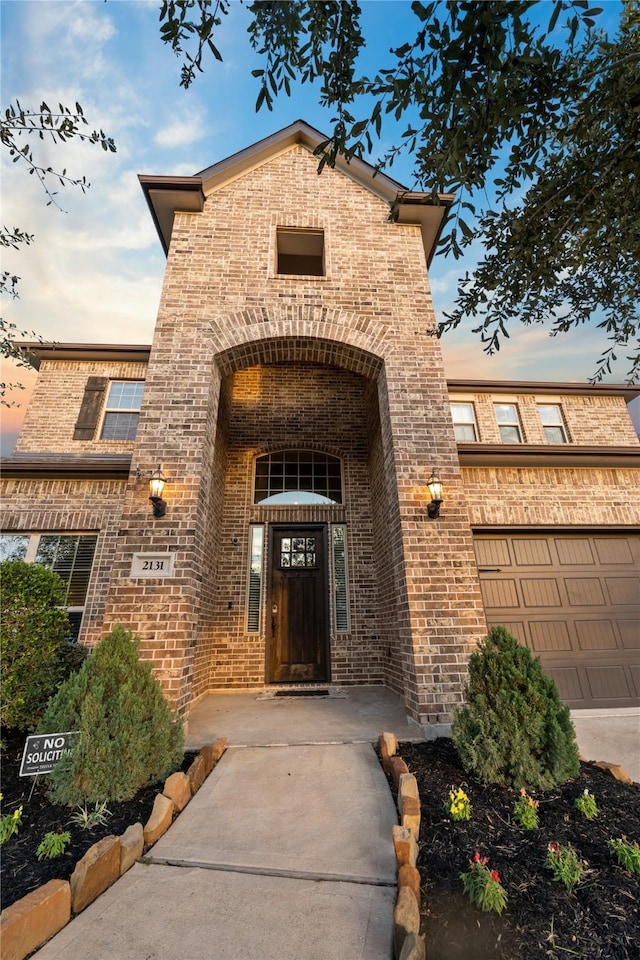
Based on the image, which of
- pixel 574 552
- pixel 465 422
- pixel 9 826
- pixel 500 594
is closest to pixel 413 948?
pixel 9 826

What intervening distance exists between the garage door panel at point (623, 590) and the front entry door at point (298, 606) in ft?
14.5

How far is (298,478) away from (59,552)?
4.09 metres

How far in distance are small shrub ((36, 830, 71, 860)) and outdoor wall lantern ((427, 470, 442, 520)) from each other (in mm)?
4248

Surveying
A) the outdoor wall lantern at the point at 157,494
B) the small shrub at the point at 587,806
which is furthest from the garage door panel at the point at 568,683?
the outdoor wall lantern at the point at 157,494

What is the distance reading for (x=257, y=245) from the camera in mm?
6211

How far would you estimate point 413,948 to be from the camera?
156cm

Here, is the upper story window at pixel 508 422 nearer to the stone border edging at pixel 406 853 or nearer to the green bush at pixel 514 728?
the green bush at pixel 514 728

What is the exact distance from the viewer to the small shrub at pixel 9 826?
244cm

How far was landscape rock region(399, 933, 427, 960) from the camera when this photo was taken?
5.04 ft

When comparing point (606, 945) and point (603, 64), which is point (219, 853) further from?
point (603, 64)

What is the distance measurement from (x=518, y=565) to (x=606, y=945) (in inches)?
184

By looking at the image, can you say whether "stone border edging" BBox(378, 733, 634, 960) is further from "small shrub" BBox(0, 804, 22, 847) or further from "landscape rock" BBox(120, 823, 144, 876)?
"small shrub" BBox(0, 804, 22, 847)

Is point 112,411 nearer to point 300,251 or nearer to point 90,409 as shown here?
point 90,409

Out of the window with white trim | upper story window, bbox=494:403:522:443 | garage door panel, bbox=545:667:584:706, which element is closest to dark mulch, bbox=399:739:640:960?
garage door panel, bbox=545:667:584:706
